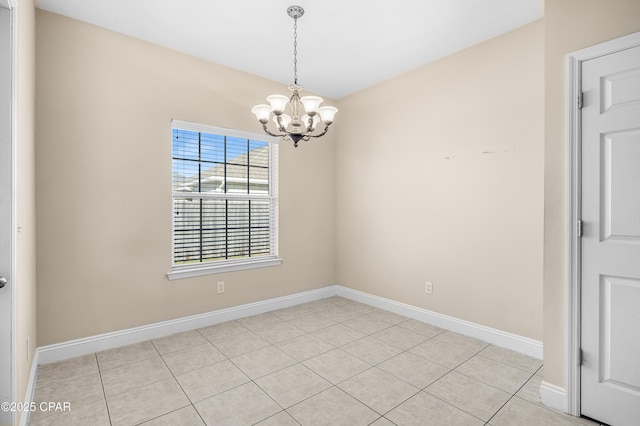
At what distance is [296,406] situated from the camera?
2088 mm

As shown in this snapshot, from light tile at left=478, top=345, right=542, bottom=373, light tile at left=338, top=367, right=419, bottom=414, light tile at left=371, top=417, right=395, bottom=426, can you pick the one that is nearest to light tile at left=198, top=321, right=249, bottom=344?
light tile at left=338, top=367, right=419, bottom=414

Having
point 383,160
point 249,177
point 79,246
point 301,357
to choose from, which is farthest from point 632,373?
point 79,246

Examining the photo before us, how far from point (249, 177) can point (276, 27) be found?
5.51ft

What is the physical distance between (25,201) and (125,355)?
1.50 meters

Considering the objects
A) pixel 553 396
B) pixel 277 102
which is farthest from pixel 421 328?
pixel 277 102

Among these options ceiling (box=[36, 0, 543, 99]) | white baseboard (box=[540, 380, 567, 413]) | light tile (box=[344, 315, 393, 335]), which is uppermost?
ceiling (box=[36, 0, 543, 99])

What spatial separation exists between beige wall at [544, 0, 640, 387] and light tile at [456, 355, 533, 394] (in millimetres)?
315

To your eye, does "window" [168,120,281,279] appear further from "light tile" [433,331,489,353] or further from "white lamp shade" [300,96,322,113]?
"light tile" [433,331,489,353]

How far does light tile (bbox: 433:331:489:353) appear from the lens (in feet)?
9.75

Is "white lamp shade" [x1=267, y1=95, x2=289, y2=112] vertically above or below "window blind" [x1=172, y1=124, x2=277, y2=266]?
above

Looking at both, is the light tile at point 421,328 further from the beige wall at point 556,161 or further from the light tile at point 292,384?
the light tile at point 292,384

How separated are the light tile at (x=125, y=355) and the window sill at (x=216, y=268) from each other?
66 centimetres

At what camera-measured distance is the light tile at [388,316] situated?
365 centimetres

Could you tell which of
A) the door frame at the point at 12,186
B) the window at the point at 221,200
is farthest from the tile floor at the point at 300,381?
the window at the point at 221,200
